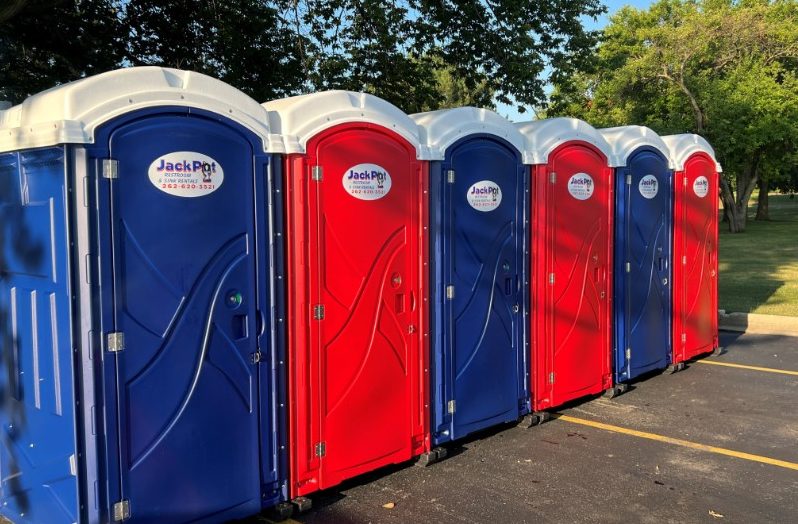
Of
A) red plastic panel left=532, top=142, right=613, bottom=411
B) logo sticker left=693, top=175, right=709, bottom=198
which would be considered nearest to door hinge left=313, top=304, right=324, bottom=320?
red plastic panel left=532, top=142, right=613, bottom=411

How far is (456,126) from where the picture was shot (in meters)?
5.46

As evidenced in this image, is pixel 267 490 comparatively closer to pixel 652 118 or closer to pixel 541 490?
pixel 541 490

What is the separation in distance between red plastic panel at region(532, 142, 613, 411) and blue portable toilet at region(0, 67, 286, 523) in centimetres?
280

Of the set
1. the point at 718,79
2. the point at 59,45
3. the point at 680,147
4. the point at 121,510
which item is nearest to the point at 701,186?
the point at 680,147

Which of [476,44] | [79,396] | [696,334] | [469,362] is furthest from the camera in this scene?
[476,44]

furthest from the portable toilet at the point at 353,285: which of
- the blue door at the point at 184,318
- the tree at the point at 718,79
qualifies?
the tree at the point at 718,79

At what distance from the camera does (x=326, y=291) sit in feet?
15.1

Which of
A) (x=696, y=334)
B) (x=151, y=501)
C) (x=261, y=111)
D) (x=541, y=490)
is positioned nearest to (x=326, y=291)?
(x=261, y=111)

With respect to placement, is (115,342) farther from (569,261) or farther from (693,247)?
(693,247)

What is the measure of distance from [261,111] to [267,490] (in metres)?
2.34

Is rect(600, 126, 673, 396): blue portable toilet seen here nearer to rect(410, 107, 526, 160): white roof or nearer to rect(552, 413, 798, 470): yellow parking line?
rect(552, 413, 798, 470): yellow parking line

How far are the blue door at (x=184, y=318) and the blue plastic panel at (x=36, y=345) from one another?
24cm

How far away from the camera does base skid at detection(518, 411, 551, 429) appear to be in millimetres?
6203

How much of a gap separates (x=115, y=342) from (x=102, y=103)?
4.02 feet
